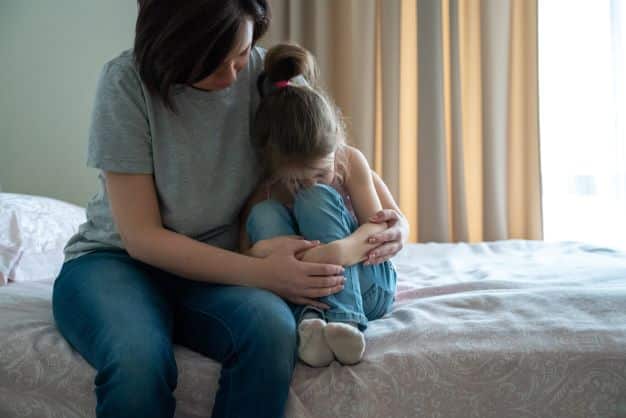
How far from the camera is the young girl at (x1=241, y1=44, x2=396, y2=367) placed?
99 cm

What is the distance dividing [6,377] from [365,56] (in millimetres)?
2123

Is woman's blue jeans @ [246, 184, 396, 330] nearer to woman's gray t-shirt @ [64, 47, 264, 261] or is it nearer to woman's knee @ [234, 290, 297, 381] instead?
woman's gray t-shirt @ [64, 47, 264, 261]

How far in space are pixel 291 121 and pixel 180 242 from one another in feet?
1.02

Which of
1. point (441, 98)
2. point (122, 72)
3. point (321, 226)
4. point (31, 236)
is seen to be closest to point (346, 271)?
point (321, 226)

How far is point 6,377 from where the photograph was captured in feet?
2.99

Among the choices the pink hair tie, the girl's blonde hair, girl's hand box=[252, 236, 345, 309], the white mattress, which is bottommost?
the white mattress

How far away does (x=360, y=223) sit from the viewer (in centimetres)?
121

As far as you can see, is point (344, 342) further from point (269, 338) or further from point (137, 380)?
point (137, 380)

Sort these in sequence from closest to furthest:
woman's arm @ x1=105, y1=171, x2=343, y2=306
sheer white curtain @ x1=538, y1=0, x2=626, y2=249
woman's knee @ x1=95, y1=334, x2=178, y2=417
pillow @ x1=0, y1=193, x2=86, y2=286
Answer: woman's knee @ x1=95, y1=334, x2=178, y2=417 < woman's arm @ x1=105, y1=171, x2=343, y2=306 < pillow @ x1=0, y1=193, x2=86, y2=286 < sheer white curtain @ x1=538, y1=0, x2=626, y2=249

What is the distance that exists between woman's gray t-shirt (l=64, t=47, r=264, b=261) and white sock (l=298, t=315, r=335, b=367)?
13.5 inches

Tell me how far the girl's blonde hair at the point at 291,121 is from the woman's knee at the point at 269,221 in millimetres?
64

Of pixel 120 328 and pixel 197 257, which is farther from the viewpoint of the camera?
pixel 197 257

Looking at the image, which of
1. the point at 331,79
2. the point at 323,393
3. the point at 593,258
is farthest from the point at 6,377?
the point at 331,79

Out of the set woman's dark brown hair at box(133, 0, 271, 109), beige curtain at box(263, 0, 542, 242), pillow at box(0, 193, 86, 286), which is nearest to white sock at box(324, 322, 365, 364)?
woman's dark brown hair at box(133, 0, 271, 109)
